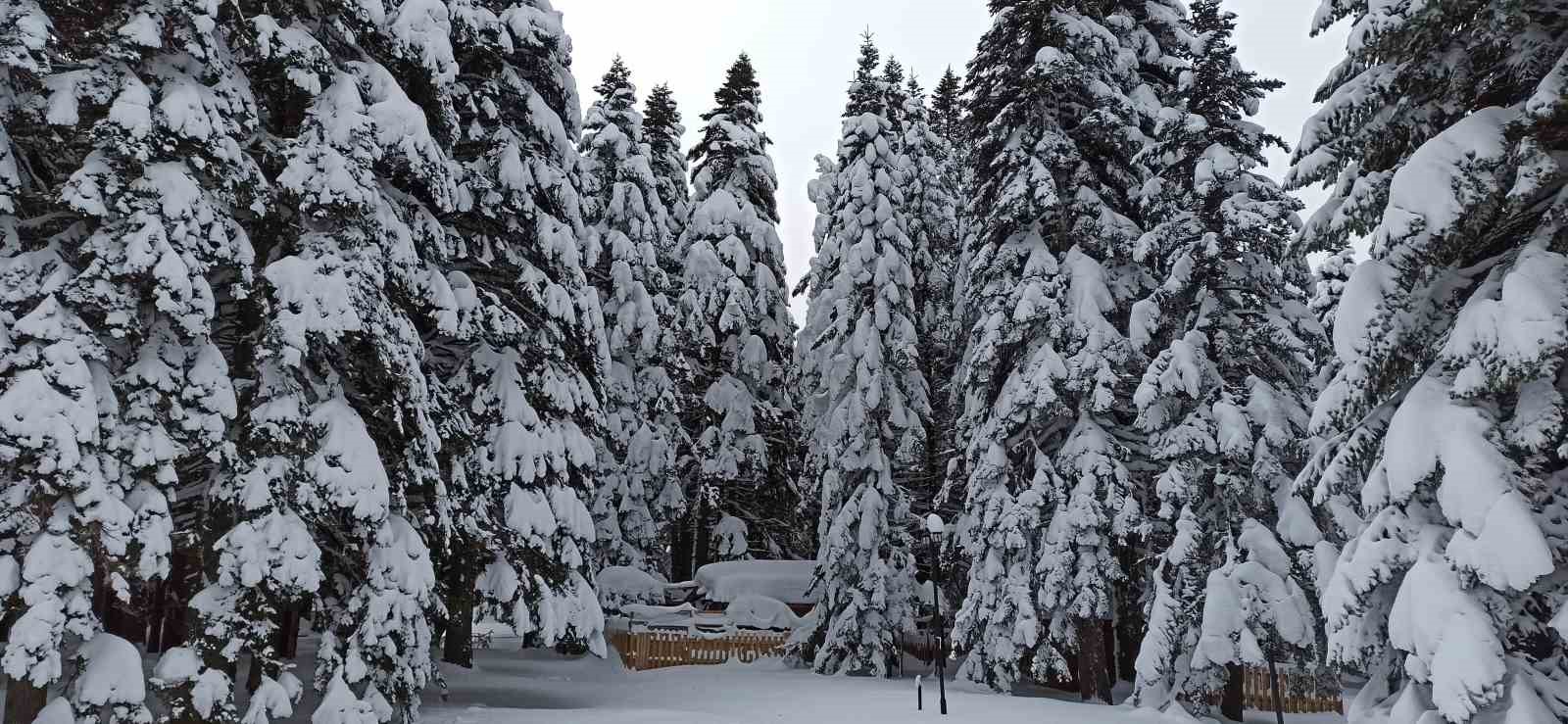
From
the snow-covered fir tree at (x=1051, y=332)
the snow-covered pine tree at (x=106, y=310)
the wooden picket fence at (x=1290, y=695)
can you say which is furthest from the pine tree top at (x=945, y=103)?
the snow-covered pine tree at (x=106, y=310)

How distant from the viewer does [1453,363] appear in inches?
278

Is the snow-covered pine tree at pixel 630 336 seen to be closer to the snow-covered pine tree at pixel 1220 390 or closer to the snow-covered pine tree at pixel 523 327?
the snow-covered pine tree at pixel 523 327

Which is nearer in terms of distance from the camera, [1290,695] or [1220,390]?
[1220,390]

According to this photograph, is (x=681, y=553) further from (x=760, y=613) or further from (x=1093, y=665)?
(x=1093, y=665)

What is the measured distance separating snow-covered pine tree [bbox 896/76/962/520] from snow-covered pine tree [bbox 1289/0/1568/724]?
1448 cm

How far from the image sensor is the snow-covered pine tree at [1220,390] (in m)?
13.9

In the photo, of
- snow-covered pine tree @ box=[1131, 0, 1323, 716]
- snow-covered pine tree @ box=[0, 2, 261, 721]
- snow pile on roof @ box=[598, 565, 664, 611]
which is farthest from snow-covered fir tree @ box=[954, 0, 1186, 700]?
snow-covered pine tree @ box=[0, 2, 261, 721]

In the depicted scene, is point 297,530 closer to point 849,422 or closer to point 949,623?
point 849,422

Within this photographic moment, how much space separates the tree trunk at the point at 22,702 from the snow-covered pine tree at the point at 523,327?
4695 mm

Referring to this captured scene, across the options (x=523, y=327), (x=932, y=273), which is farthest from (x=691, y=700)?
(x=932, y=273)

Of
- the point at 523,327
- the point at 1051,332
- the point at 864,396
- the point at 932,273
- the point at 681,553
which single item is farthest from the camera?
the point at 681,553

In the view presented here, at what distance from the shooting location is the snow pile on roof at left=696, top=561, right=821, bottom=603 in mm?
25281

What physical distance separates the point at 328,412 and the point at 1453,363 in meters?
10.2

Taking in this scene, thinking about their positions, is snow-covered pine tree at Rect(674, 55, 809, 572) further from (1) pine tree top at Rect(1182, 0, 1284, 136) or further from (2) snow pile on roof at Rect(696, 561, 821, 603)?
(1) pine tree top at Rect(1182, 0, 1284, 136)
